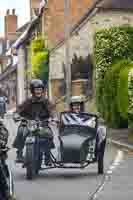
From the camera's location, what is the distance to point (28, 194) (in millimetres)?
10773

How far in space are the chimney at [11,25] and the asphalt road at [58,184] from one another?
82838 mm

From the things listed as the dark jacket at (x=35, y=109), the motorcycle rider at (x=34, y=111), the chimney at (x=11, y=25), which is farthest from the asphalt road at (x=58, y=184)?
the chimney at (x=11, y=25)

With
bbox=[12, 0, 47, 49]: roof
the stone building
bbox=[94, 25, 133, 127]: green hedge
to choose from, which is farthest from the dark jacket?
the stone building

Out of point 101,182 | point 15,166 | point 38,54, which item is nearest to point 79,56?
point 38,54

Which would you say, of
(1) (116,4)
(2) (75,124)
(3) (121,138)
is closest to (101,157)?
(2) (75,124)

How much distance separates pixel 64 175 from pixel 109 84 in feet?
44.9

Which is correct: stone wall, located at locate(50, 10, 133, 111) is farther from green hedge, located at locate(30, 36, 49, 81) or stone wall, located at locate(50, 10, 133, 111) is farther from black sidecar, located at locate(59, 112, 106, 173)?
black sidecar, located at locate(59, 112, 106, 173)

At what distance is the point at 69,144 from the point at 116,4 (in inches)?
1052

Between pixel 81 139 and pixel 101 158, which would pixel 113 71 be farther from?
pixel 81 139

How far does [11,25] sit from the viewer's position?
100500 millimetres

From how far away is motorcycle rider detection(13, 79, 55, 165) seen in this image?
12789 millimetres

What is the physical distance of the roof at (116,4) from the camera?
37.8 metres

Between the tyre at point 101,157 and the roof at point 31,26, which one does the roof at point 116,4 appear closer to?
the roof at point 31,26

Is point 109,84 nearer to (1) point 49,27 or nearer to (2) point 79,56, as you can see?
(2) point 79,56
